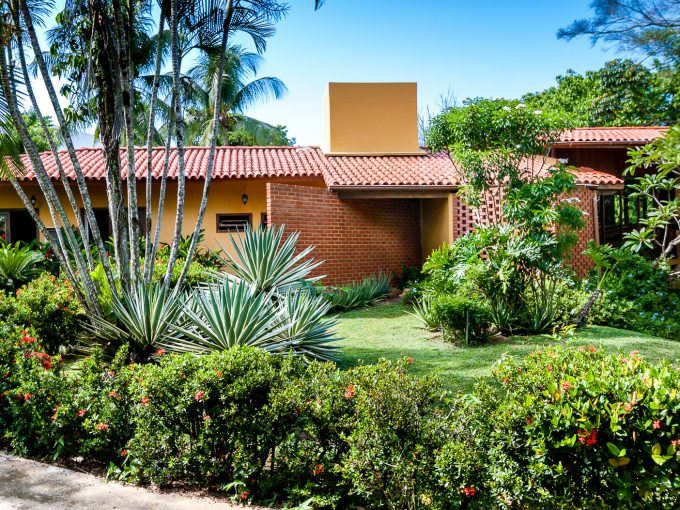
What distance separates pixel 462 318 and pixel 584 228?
653 cm

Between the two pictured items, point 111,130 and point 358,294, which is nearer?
point 111,130

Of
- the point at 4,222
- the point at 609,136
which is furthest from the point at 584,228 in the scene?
the point at 4,222

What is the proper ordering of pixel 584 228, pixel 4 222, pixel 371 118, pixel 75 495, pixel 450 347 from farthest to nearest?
1. pixel 371 118
2. pixel 4 222
3. pixel 584 228
4. pixel 450 347
5. pixel 75 495

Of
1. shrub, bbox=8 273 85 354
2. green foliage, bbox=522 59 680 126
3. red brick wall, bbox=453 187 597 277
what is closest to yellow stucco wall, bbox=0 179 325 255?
red brick wall, bbox=453 187 597 277

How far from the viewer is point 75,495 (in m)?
3.82

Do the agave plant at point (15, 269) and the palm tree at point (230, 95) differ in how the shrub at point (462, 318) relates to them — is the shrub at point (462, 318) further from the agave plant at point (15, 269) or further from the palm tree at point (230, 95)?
the palm tree at point (230, 95)

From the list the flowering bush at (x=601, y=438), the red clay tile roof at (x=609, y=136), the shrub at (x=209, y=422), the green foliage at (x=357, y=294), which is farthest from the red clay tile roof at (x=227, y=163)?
the flowering bush at (x=601, y=438)

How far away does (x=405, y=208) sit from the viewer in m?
15.8

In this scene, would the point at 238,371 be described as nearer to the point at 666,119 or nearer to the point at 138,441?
the point at 138,441

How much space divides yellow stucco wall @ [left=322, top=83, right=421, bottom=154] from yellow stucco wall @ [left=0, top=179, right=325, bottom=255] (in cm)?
179

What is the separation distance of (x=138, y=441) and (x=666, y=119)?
2236 cm

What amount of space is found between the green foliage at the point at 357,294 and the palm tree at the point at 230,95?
40.6 ft

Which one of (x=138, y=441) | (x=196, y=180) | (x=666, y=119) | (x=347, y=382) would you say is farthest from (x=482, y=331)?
(x=666, y=119)

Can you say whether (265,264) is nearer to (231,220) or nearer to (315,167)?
(315,167)
